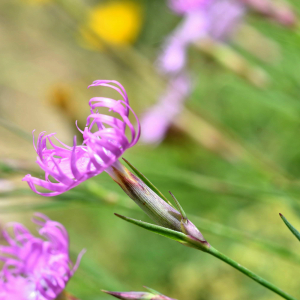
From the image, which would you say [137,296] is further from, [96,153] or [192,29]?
[192,29]

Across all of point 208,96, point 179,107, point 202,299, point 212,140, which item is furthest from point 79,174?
point 208,96

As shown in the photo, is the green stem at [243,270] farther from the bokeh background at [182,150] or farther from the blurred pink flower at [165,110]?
the blurred pink flower at [165,110]

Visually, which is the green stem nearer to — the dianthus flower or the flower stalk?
the flower stalk

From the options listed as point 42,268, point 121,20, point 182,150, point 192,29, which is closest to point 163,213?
point 42,268

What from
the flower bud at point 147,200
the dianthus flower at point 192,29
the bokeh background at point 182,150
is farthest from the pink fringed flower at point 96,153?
the dianthus flower at point 192,29

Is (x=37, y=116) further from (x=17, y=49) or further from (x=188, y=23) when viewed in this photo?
(x=188, y=23)
